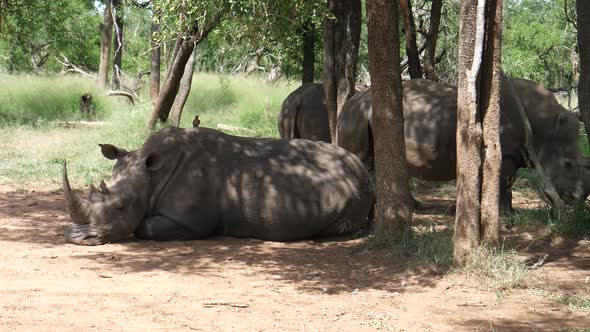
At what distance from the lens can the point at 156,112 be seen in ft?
54.0

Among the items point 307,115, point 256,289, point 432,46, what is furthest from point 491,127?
point 432,46

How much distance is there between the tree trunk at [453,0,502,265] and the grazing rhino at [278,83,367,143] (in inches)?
231

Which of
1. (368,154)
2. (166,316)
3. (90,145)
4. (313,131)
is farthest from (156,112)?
(166,316)

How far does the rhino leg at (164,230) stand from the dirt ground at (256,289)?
0.34ft

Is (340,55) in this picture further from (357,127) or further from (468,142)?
(468,142)

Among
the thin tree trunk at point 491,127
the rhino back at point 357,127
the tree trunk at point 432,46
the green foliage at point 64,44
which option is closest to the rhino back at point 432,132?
the rhino back at point 357,127

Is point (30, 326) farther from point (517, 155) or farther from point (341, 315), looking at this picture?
point (517, 155)

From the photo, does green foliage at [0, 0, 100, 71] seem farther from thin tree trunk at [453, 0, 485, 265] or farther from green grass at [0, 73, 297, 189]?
thin tree trunk at [453, 0, 485, 265]

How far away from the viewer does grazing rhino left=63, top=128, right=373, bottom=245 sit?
28.4ft

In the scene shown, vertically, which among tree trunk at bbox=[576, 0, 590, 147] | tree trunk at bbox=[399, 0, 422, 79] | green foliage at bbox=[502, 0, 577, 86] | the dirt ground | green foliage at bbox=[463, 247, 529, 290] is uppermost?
green foliage at bbox=[502, 0, 577, 86]

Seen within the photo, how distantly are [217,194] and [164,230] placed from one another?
2.28ft

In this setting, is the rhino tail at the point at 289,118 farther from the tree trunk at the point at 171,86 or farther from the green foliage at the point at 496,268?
the green foliage at the point at 496,268

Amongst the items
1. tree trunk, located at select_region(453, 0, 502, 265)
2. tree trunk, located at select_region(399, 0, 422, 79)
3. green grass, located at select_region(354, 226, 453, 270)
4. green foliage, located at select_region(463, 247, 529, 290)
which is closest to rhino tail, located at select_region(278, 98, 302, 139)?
tree trunk, located at select_region(399, 0, 422, 79)

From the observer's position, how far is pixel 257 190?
895 centimetres
